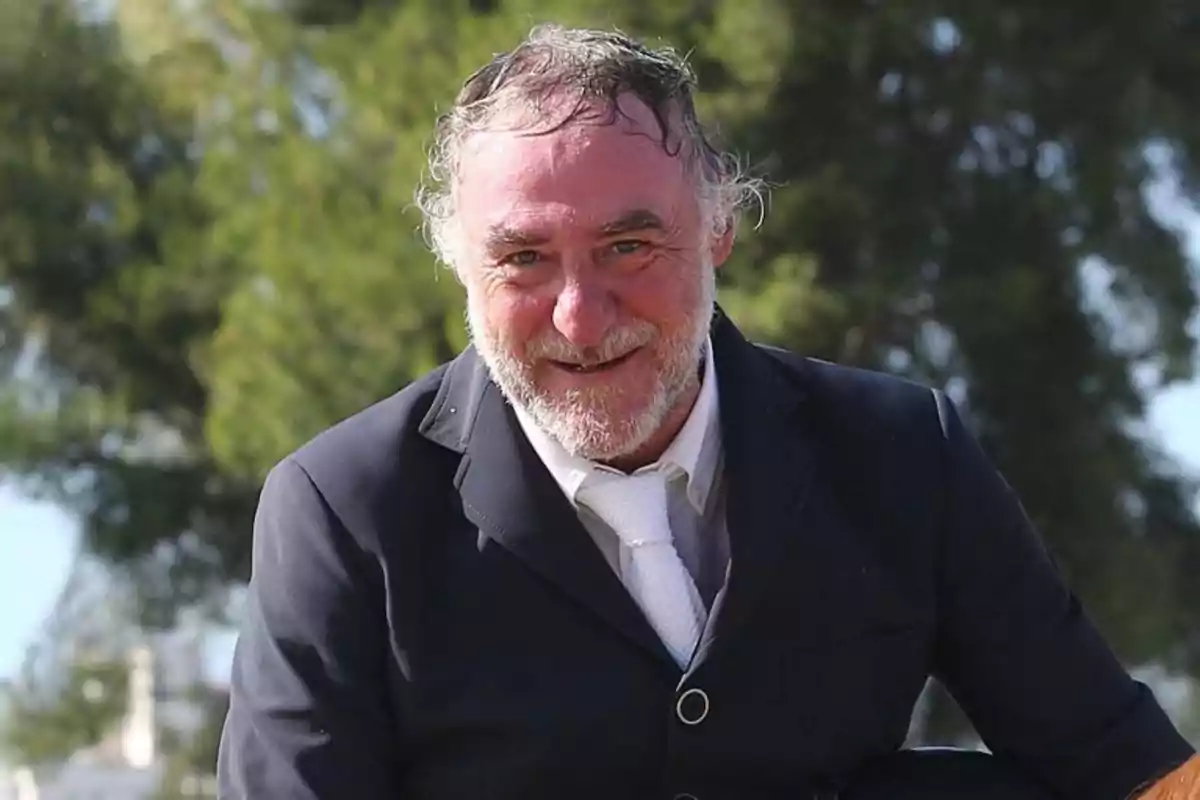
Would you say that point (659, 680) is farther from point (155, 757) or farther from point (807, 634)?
point (155, 757)

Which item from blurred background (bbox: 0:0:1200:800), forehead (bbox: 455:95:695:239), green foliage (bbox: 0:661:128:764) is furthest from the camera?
green foliage (bbox: 0:661:128:764)

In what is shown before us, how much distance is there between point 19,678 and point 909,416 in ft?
20.4

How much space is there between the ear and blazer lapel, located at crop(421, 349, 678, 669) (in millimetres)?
240

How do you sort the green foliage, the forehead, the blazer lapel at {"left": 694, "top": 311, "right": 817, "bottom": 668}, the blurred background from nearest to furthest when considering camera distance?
1. the forehead
2. the blazer lapel at {"left": 694, "top": 311, "right": 817, "bottom": 668}
3. the blurred background
4. the green foliage

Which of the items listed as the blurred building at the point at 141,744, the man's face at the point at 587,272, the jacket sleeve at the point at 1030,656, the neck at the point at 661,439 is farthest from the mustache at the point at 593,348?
the blurred building at the point at 141,744

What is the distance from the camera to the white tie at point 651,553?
1.66 m

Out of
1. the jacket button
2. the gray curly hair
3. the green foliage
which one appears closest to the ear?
the gray curly hair

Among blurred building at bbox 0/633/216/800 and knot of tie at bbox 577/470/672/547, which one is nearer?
knot of tie at bbox 577/470/672/547

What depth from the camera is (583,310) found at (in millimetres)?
1556

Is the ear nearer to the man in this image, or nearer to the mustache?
the man

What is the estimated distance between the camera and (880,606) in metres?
1.70

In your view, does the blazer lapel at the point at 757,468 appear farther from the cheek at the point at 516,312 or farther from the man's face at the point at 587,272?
the cheek at the point at 516,312

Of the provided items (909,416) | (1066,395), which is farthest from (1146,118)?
(909,416)

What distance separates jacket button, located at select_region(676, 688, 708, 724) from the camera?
1.61m
